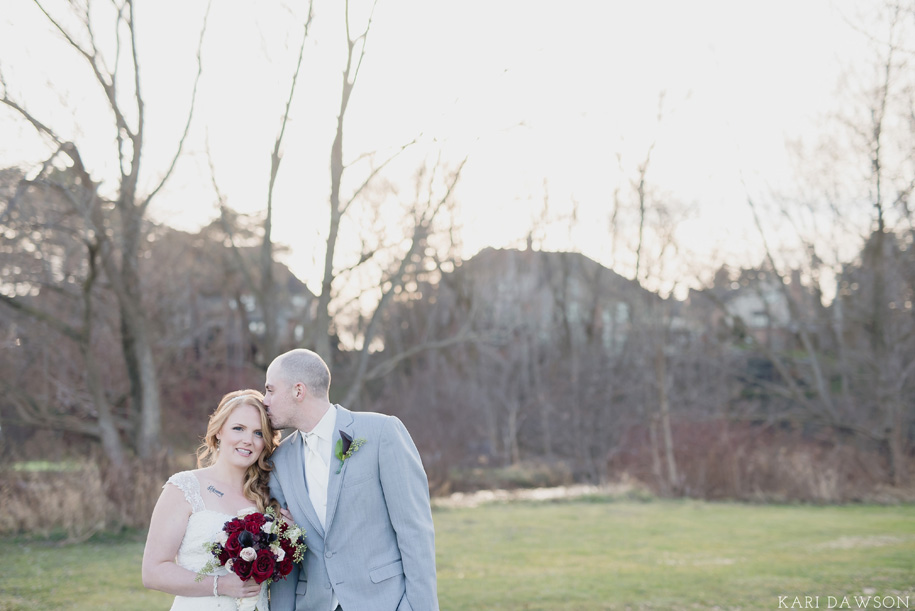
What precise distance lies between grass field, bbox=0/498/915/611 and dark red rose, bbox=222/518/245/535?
4573 mm

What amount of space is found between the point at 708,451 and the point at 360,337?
15460 mm

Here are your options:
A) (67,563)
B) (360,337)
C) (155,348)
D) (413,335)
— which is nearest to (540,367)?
(413,335)

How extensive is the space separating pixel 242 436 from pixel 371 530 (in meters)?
0.85

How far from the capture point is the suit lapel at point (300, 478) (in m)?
3.99

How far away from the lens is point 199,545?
4.01 metres

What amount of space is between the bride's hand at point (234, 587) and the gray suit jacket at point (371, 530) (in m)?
0.24

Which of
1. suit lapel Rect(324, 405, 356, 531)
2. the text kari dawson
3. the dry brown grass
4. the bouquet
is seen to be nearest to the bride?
the bouquet

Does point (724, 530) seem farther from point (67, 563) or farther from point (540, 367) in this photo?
point (540, 367)

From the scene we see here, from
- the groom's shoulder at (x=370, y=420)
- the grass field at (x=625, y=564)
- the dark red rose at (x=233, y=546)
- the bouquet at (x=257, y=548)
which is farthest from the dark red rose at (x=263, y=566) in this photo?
the grass field at (x=625, y=564)

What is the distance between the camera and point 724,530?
46.0 ft

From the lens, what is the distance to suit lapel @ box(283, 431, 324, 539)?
3.99m

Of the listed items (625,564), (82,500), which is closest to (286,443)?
(625,564)

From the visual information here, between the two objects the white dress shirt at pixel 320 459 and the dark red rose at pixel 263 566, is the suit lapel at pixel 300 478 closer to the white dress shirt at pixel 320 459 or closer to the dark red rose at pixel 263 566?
the white dress shirt at pixel 320 459

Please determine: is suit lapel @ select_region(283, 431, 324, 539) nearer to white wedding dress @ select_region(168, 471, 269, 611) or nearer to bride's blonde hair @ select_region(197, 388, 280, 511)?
bride's blonde hair @ select_region(197, 388, 280, 511)
